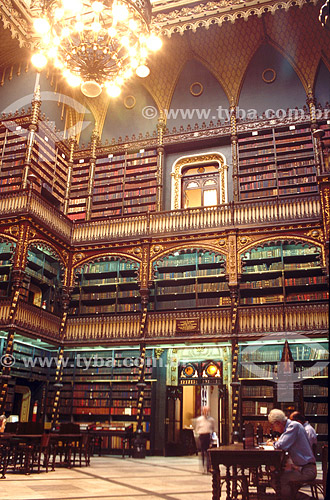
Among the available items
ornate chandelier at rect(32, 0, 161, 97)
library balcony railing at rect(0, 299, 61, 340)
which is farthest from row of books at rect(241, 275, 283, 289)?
ornate chandelier at rect(32, 0, 161, 97)

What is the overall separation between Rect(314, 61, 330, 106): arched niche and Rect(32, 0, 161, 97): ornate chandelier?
245 inches

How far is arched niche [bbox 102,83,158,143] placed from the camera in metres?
14.2

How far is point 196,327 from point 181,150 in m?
5.68

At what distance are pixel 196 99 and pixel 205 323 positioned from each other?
7.07 metres

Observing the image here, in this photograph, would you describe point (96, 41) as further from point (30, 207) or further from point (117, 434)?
point (117, 434)

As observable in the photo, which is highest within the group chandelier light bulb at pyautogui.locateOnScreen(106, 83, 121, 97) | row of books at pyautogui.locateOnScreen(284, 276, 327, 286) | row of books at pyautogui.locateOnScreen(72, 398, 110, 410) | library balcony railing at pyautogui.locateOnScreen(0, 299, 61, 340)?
chandelier light bulb at pyautogui.locateOnScreen(106, 83, 121, 97)

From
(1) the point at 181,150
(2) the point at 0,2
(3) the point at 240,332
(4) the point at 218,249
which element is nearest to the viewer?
(3) the point at 240,332

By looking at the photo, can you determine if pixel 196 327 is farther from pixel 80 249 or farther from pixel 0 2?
pixel 0 2

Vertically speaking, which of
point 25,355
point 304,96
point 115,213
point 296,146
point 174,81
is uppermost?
point 174,81

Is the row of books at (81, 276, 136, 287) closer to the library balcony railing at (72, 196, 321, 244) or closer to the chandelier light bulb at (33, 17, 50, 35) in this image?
the library balcony railing at (72, 196, 321, 244)

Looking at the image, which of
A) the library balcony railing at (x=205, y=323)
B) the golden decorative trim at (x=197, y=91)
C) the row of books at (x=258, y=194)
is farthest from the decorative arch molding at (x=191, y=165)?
the library balcony railing at (x=205, y=323)

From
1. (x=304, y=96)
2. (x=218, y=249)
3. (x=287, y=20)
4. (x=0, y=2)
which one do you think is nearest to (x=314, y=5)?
(x=287, y=20)

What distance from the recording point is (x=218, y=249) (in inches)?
443

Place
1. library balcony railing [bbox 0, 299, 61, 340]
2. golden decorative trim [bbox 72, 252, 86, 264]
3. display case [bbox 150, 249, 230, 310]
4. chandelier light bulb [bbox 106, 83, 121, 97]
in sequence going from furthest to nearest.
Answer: golden decorative trim [bbox 72, 252, 86, 264] → display case [bbox 150, 249, 230, 310] → library balcony railing [bbox 0, 299, 61, 340] → chandelier light bulb [bbox 106, 83, 121, 97]
